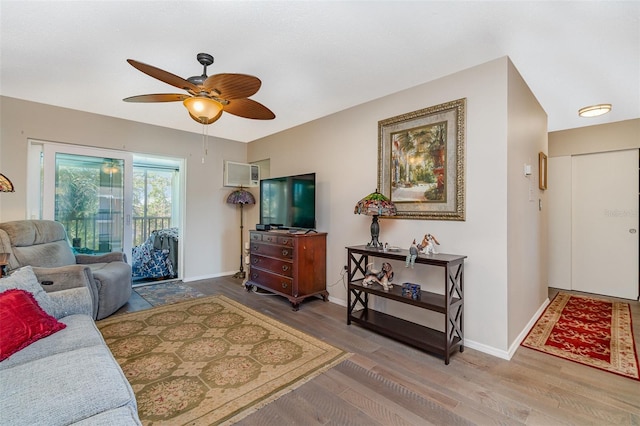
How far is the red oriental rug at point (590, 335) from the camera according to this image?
227 centimetres

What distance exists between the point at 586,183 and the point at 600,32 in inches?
123

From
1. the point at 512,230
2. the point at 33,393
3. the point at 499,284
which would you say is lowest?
the point at 33,393

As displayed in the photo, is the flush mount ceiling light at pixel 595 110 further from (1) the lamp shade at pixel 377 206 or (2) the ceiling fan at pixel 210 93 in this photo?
(2) the ceiling fan at pixel 210 93

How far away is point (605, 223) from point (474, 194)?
326cm

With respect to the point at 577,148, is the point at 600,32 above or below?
above

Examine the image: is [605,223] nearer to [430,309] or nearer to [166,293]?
[430,309]

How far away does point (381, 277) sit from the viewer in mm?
2846

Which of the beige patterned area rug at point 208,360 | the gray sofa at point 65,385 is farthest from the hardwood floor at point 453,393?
the gray sofa at point 65,385

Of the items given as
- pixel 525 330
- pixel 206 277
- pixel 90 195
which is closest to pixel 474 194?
pixel 525 330

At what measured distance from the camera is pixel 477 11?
1814 millimetres

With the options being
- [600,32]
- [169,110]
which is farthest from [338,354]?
[169,110]

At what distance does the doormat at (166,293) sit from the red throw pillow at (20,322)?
1.88 metres

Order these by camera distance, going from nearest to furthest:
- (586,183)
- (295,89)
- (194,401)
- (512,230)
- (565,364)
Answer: (194,401), (565,364), (512,230), (295,89), (586,183)

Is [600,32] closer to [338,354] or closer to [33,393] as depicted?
[338,354]
